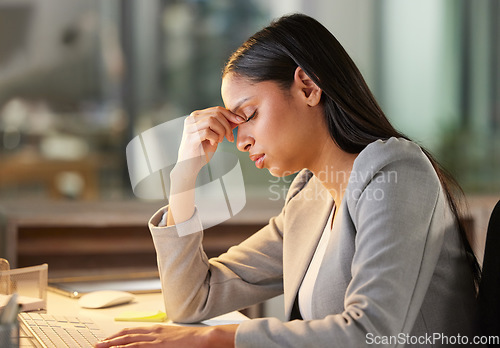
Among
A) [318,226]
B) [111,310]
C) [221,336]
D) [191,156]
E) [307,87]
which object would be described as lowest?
[111,310]

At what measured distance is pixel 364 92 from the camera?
132cm

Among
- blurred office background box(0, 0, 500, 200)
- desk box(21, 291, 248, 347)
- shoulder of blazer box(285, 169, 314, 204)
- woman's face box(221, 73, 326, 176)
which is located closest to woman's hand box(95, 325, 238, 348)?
desk box(21, 291, 248, 347)

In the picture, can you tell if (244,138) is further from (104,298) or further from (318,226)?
(104,298)

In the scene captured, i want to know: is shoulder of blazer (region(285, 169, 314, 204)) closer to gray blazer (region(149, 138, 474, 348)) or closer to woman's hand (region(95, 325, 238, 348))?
gray blazer (region(149, 138, 474, 348))

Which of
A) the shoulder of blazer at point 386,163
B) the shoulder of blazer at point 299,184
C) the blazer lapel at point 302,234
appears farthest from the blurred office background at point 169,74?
the shoulder of blazer at point 386,163

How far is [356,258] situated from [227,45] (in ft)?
8.68

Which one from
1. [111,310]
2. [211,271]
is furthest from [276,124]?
[111,310]

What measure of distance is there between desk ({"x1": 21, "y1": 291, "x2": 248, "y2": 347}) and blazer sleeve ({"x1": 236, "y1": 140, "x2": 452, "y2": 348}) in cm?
44

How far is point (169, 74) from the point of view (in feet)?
11.8

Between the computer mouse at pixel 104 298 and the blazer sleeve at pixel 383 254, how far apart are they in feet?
1.98

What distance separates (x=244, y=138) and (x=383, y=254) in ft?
1.44

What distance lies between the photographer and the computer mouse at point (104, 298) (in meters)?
1.57

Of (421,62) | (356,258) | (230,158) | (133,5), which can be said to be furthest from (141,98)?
(356,258)

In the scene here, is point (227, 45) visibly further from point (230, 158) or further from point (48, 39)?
point (230, 158)
